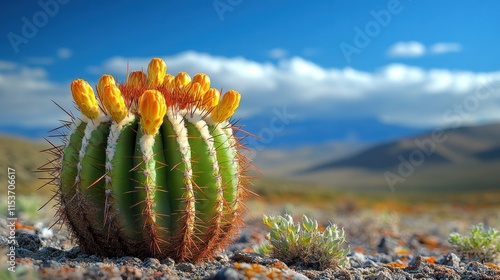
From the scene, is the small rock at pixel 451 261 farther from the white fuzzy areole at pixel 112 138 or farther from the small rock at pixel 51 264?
the small rock at pixel 51 264

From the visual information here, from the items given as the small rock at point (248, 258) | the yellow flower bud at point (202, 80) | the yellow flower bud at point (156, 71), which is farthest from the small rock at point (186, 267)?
the yellow flower bud at point (156, 71)

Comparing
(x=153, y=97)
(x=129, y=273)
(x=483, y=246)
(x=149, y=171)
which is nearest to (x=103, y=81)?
(x=153, y=97)

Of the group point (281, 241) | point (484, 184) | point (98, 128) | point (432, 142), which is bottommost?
point (281, 241)

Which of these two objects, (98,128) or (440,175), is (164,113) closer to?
(98,128)

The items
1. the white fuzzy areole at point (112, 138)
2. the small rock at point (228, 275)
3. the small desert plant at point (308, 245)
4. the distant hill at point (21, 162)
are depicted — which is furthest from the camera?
the distant hill at point (21, 162)

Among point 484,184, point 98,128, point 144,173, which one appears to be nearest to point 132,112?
point 98,128

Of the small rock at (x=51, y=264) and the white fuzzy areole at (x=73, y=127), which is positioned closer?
the small rock at (x=51, y=264)

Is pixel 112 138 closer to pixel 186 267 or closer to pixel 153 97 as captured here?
pixel 153 97

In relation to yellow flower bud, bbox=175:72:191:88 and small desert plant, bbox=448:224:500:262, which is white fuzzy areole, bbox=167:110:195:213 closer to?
yellow flower bud, bbox=175:72:191:88
